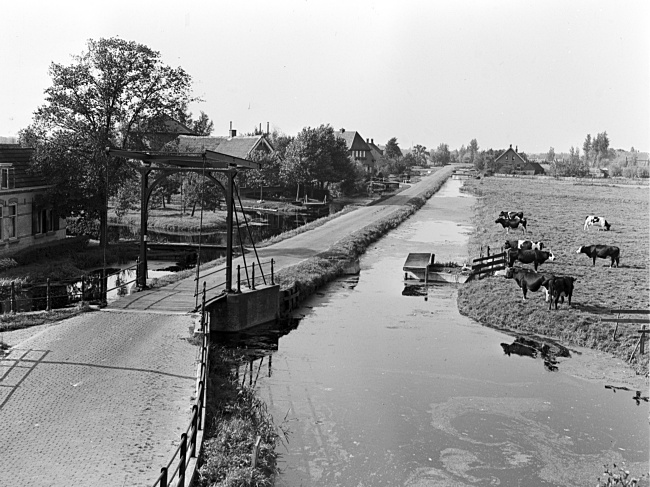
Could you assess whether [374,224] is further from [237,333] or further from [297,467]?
[297,467]

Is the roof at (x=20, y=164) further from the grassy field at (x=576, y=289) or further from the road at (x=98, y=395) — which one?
the grassy field at (x=576, y=289)

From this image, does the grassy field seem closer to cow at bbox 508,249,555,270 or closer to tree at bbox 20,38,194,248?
cow at bbox 508,249,555,270

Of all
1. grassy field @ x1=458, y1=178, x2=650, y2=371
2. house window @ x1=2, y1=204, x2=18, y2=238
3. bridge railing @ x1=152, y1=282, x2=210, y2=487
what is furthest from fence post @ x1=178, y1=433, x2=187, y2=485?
house window @ x1=2, y1=204, x2=18, y2=238

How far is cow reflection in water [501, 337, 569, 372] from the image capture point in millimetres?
18875

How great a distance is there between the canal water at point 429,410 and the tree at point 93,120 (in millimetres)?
15081

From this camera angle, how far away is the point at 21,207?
31125mm

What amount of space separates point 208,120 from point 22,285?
3695 inches

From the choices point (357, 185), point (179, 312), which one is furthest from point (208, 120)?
point (179, 312)

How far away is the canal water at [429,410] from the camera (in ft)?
40.4

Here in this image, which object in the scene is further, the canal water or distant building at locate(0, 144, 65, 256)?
distant building at locate(0, 144, 65, 256)

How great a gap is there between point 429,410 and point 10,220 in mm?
22506

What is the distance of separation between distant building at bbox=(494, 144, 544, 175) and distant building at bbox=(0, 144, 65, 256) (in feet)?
430

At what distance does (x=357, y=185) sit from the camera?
287 ft

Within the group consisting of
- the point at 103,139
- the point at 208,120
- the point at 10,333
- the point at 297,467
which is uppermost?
the point at 208,120
